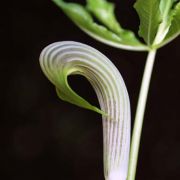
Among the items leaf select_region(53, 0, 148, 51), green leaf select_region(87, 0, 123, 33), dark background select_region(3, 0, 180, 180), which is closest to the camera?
leaf select_region(53, 0, 148, 51)

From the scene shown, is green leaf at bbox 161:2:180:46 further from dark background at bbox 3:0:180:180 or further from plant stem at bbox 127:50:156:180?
dark background at bbox 3:0:180:180

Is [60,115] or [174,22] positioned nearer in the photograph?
[174,22]

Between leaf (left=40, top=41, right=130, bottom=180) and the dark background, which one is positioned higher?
leaf (left=40, top=41, right=130, bottom=180)

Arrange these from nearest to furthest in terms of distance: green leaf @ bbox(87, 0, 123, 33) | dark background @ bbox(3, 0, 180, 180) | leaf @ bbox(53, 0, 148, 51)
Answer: leaf @ bbox(53, 0, 148, 51) → green leaf @ bbox(87, 0, 123, 33) → dark background @ bbox(3, 0, 180, 180)

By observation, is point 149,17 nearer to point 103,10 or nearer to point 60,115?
point 103,10

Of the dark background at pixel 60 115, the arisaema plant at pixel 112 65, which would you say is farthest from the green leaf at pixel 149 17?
the dark background at pixel 60 115

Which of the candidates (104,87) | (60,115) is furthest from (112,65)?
(60,115)

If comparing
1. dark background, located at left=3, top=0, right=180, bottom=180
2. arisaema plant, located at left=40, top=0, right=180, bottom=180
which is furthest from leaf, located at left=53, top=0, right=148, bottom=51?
dark background, located at left=3, top=0, right=180, bottom=180
